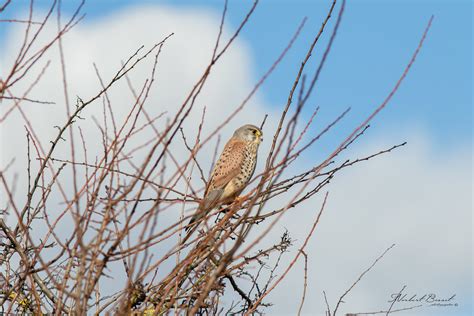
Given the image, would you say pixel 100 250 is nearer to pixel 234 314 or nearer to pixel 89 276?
pixel 89 276

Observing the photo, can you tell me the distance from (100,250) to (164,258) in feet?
0.73

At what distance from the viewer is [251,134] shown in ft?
25.0

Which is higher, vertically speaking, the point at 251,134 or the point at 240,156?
the point at 251,134

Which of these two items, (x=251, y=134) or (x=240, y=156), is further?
(x=251, y=134)

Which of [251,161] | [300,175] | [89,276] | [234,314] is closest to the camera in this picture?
[89,276]

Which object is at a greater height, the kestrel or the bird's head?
the bird's head

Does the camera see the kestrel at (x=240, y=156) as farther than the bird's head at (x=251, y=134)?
No

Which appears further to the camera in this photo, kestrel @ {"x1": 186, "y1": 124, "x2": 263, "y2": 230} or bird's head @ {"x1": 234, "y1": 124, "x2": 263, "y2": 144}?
bird's head @ {"x1": 234, "y1": 124, "x2": 263, "y2": 144}

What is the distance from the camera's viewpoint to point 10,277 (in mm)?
3914

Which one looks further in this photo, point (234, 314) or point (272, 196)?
point (234, 314)

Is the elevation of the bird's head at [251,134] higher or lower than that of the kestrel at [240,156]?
higher

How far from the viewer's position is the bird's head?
7.57m

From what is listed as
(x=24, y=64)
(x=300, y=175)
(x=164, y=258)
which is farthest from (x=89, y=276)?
(x=300, y=175)

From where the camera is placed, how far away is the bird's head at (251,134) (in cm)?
757
